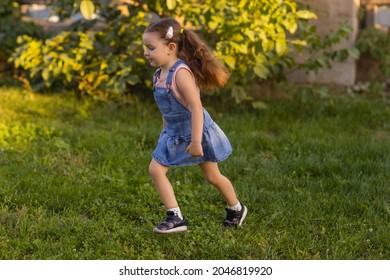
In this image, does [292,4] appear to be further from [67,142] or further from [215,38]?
[67,142]

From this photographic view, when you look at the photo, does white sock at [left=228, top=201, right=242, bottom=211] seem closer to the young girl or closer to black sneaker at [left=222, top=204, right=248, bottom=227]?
black sneaker at [left=222, top=204, right=248, bottom=227]

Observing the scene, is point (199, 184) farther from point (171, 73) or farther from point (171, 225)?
point (171, 73)

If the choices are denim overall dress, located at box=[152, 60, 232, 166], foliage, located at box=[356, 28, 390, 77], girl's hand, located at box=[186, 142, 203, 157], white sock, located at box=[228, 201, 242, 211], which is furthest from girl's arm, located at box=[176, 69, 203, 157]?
foliage, located at box=[356, 28, 390, 77]

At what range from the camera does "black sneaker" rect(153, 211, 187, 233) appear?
144 inches

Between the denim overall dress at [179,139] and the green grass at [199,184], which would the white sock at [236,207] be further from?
the denim overall dress at [179,139]

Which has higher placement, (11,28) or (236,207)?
(236,207)

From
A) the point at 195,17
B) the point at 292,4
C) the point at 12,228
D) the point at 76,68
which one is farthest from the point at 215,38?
the point at 12,228

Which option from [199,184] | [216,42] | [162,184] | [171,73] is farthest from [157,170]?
[216,42]

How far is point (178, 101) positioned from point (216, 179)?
51cm

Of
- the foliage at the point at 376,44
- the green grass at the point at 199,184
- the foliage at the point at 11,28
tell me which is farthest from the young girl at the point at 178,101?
the foliage at the point at 11,28

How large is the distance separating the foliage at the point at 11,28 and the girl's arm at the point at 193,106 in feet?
14.3

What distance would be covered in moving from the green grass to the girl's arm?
53 cm

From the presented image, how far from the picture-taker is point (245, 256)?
137 inches

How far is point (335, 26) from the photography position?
7297 mm
